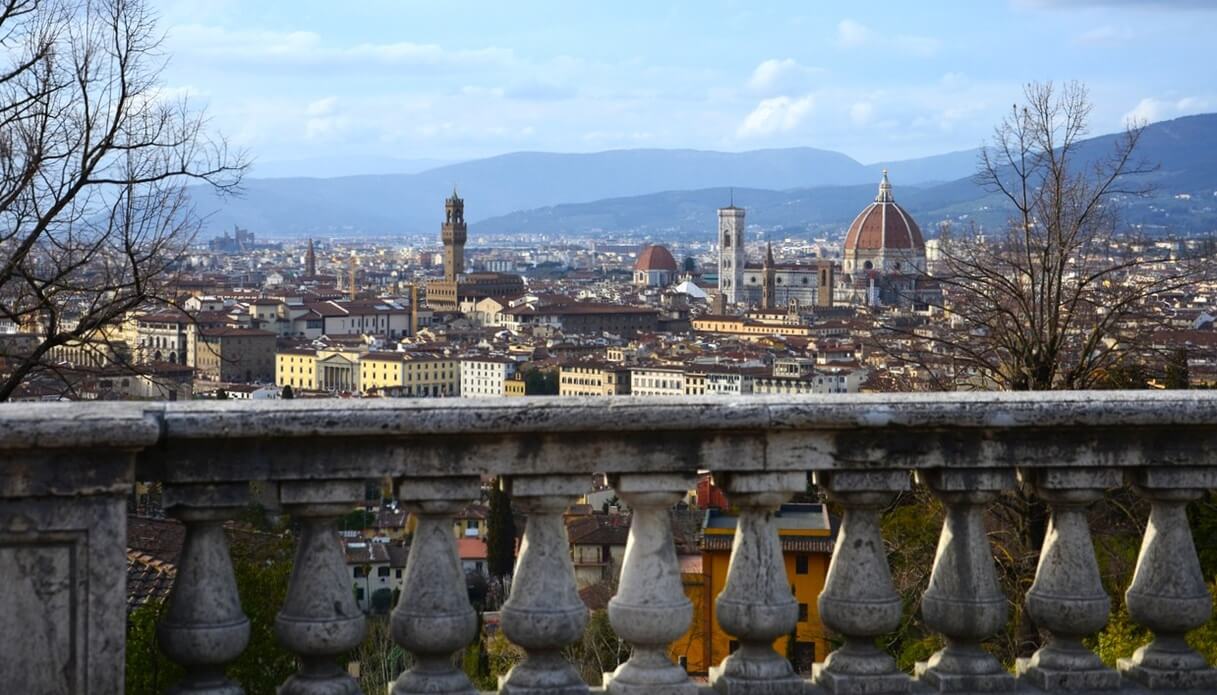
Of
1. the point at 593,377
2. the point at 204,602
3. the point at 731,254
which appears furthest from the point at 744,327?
the point at 204,602

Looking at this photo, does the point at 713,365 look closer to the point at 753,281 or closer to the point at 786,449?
the point at 786,449

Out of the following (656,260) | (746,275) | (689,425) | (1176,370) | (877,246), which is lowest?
(746,275)

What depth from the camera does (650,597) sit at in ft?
7.45

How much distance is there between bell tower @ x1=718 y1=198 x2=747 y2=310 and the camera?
132500 mm

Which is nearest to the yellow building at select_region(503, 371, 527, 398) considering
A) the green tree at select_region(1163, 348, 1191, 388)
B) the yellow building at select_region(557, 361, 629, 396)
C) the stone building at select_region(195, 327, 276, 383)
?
the yellow building at select_region(557, 361, 629, 396)

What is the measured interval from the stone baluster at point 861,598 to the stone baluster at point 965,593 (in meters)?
0.07

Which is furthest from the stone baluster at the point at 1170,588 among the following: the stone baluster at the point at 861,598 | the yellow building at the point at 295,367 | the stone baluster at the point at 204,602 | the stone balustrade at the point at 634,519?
the yellow building at the point at 295,367

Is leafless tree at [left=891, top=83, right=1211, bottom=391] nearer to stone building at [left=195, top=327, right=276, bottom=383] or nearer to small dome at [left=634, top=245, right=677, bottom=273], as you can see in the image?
stone building at [left=195, top=327, right=276, bottom=383]

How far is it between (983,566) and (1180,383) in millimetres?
11783

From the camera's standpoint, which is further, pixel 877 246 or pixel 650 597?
pixel 877 246

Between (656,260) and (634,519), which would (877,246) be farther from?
(634,519)

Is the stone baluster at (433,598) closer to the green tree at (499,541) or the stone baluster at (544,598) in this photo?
the stone baluster at (544,598)

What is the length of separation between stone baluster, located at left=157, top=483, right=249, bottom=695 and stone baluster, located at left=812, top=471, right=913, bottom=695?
822mm

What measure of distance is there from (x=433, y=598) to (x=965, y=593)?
2.54 feet
